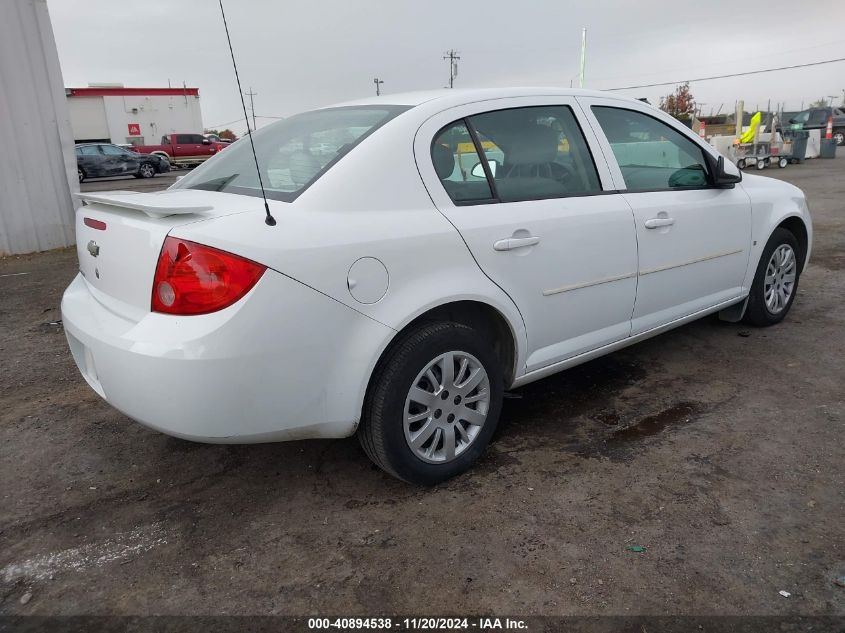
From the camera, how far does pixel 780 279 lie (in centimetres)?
458

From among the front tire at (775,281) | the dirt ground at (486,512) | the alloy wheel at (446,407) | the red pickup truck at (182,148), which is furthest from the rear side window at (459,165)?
the red pickup truck at (182,148)

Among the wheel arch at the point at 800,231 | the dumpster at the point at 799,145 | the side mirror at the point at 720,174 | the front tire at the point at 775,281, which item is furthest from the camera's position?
the dumpster at the point at 799,145

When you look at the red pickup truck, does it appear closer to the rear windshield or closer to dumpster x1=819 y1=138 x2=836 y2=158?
dumpster x1=819 y1=138 x2=836 y2=158

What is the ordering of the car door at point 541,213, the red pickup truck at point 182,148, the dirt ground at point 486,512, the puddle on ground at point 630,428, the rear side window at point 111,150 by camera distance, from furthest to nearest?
the red pickup truck at point 182,148
the rear side window at point 111,150
the puddle on ground at point 630,428
the car door at point 541,213
the dirt ground at point 486,512

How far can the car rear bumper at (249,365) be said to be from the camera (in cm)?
215

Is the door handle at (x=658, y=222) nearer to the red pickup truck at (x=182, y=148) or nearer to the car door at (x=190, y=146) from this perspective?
the red pickup truck at (x=182, y=148)

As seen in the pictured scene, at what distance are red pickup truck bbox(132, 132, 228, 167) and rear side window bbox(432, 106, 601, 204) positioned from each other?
29.6m

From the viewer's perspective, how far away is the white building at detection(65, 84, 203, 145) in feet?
112

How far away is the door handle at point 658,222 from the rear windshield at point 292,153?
4.69ft

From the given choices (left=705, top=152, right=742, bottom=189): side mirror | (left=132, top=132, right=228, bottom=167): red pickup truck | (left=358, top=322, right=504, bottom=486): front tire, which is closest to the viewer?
(left=358, top=322, right=504, bottom=486): front tire

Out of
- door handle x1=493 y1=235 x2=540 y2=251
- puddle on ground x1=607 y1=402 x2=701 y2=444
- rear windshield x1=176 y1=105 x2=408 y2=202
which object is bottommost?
puddle on ground x1=607 y1=402 x2=701 y2=444

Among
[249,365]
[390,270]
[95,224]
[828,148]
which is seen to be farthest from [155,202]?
[828,148]

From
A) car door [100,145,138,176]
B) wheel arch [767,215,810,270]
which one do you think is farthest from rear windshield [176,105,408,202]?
car door [100,145,138,176]

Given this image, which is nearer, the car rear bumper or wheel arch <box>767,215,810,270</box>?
the car rear bumper
